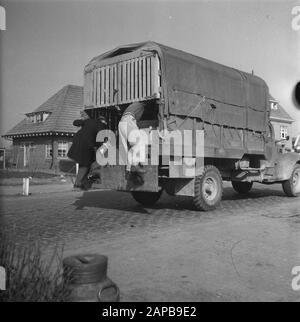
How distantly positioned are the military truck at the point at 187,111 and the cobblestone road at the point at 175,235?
2.38ft

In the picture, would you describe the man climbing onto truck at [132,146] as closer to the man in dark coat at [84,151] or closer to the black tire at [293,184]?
the man in dark coat at [84,151]

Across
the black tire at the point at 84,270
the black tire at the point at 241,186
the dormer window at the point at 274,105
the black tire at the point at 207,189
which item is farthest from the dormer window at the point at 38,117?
the black tire at the point at 84,270

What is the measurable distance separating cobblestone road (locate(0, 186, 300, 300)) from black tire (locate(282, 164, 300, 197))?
1151 mm

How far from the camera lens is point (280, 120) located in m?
47.6

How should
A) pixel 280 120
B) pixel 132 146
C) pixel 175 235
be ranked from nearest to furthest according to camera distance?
pixel 175 235
pixel 132 146
pixel 280 120

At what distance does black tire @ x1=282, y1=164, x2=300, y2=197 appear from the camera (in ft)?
40.0

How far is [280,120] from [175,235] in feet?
146

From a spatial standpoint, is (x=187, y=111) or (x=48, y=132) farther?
(x=48, y=132)

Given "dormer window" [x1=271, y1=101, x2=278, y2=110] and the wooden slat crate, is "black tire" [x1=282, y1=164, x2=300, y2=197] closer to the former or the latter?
the wooden slat crate

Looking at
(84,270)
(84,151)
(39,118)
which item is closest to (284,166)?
(84,151)

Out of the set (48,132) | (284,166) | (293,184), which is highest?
(48,132)

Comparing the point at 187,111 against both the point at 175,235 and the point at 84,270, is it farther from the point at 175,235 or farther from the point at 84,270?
the point at 84,270
